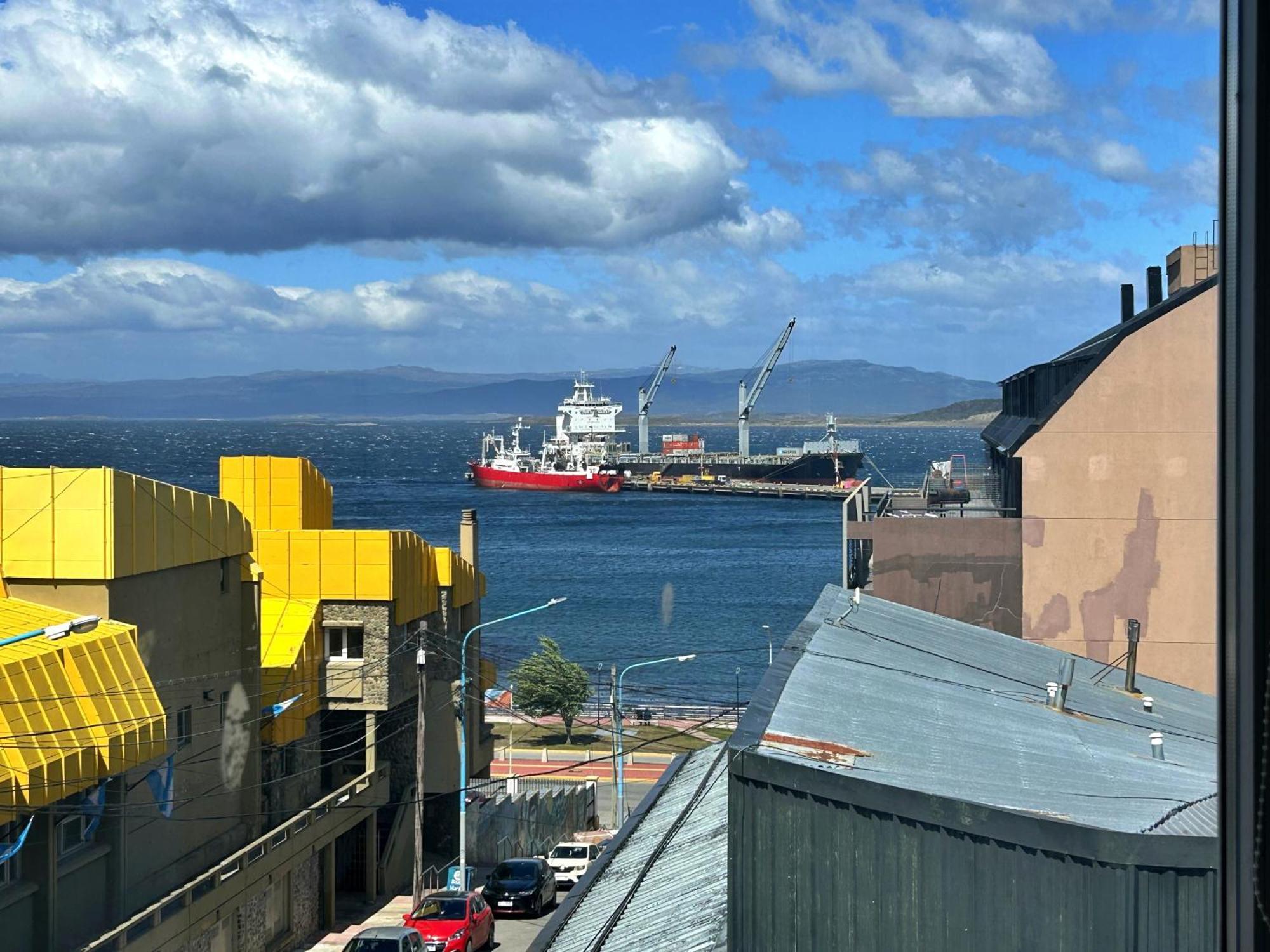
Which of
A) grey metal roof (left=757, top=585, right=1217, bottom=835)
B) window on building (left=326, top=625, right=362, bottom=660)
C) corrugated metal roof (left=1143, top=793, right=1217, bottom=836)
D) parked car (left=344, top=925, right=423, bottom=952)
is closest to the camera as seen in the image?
corrugated metal roof (left=1143, top=793, right=1217, bottom=836)

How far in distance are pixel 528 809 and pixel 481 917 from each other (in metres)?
10.3

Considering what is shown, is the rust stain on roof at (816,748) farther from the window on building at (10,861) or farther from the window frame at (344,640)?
the window frame at (344,640)

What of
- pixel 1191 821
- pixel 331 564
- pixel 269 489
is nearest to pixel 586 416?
pixel 269 489

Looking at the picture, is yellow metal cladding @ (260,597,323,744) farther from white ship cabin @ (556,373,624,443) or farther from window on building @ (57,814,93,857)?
white ship cabin @ (556,373,624,443)

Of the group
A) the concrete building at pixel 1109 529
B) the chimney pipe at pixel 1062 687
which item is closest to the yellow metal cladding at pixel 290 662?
the concrete building at pixel 1109 529

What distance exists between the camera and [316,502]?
2602 cm

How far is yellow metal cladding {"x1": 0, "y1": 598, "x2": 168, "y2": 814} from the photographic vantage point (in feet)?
41.7

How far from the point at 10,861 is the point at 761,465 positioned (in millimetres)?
154102

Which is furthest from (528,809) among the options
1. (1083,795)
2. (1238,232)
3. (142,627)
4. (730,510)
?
(730,510)

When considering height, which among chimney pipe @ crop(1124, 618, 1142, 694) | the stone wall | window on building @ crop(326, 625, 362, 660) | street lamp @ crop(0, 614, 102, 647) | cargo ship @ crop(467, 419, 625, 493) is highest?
cargo ship @ crop(467, 419, 625, 493)

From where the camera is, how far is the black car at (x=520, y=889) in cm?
2236

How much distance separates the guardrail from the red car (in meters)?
2.16

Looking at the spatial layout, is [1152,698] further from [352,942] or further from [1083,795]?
[352,942]

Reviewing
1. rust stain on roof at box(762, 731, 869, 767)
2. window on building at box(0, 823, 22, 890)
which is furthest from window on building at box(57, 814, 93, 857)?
rust stain on roof at box(762, 731, 869, 767)
